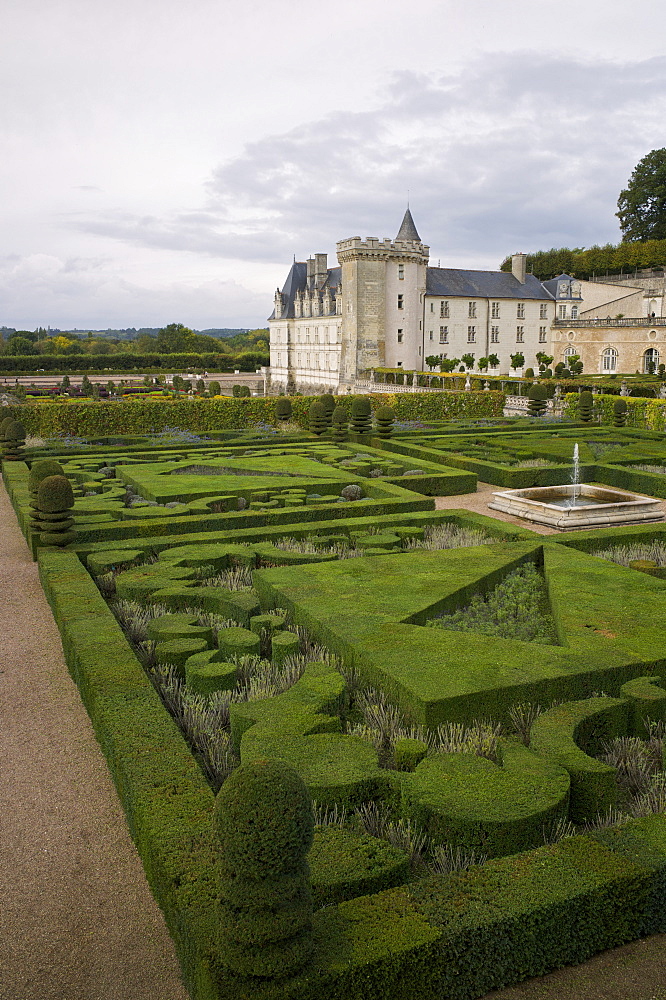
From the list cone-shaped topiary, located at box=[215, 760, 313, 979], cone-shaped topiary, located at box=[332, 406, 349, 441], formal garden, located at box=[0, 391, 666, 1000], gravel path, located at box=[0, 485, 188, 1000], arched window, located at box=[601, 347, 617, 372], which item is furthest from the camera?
arched window, located at box=[601, 347, 617, 372]

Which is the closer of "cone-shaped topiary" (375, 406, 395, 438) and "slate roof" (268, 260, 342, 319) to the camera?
"cone-shaped topiary" (375, 406, 395, 438)

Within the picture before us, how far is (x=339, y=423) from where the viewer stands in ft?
63.7

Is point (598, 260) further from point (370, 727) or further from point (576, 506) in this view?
point (370, 727)

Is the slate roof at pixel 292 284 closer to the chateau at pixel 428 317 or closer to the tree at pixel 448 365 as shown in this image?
the chateau at pixel 428 317

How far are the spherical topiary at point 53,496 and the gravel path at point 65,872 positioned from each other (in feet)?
10.6

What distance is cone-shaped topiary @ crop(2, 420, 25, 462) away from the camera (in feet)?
56.3

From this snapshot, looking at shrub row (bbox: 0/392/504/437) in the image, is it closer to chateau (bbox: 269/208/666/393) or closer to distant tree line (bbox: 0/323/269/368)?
chateau (bbox: 269/208/666/393)

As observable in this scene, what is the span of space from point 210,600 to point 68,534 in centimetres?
301

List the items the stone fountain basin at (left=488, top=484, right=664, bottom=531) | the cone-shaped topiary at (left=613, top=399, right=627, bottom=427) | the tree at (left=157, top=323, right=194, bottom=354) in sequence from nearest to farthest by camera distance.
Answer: the stone fountain basin at (left=488, top=484, right=664, bottom=531)
the cone-shaped topiary at (left=613, top=399, right=627, bottom=427)
the tree at (left=157, top=323, right=194, bottom=354)

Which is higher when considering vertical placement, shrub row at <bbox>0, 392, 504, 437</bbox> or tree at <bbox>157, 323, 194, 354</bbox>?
tree at <bbox>157, 323, 194, 354</bbox>

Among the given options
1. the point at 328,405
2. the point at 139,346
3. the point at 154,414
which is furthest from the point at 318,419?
the point at 139,346

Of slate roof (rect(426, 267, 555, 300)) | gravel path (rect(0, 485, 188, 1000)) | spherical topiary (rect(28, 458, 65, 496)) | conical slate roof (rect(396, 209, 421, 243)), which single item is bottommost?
gravel path (rect(0, 485, 188, 1000))

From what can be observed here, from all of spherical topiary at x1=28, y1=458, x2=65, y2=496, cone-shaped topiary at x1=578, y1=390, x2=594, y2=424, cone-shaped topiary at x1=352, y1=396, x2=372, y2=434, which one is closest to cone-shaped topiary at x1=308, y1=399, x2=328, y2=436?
cone-shaped topiary at x1=352, y1=396, x2=372, y2=434

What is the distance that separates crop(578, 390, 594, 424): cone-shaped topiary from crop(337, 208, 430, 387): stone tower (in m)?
25.3
